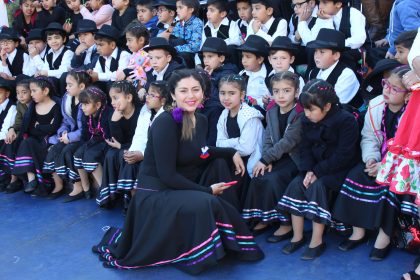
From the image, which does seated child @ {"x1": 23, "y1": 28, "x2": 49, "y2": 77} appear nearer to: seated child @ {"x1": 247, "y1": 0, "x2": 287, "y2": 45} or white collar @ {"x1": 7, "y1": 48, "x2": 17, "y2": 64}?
white collar @ {"x1": 7, "y1": 48, "x2": 17, "y2": 64}

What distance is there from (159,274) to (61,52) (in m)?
3.68

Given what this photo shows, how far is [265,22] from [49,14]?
3.49m

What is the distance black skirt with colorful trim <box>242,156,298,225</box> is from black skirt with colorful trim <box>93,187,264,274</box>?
392mm

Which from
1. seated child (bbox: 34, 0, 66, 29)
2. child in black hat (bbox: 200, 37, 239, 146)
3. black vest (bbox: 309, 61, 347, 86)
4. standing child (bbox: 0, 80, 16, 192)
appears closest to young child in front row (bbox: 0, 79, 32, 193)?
standing child (bbox: 0, 80, 16, 192)

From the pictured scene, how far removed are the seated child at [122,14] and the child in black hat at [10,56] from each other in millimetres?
1180

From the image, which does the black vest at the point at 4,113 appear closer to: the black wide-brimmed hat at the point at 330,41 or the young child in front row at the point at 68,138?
the young child in front row at the point at 68,138

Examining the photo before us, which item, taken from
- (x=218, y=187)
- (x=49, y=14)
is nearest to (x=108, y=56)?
(x=49, y=14)

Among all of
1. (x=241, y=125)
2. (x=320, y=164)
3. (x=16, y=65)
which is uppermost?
(x=16, y=65)

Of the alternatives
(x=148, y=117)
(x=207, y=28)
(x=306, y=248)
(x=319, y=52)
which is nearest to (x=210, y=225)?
(x=306, y=248)

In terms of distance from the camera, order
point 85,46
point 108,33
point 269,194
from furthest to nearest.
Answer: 1. point 85,46
2. point 108,33
3. point 269,194

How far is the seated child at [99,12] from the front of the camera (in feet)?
23.2

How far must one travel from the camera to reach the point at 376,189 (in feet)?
11.9

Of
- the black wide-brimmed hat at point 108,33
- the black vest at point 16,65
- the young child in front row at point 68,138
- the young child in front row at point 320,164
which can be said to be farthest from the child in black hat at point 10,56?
the young child in front row at point 320,164

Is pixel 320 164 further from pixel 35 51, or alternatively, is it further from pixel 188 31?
pixel 35 51
